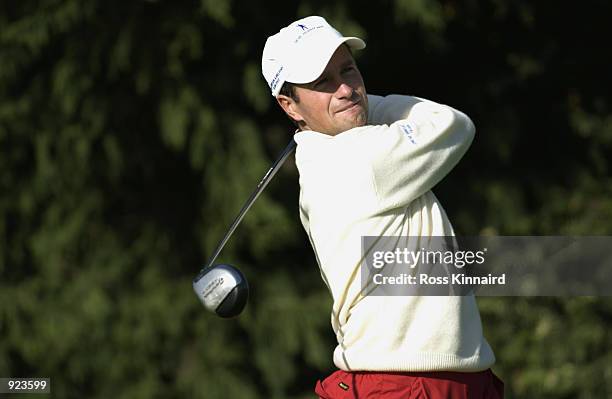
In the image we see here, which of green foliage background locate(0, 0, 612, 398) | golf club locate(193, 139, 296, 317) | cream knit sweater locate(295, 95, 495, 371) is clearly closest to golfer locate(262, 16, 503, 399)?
cream knit sweater locate(295, 95, 495, 371)

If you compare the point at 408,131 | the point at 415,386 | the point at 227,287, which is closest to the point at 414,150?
the point at 408,131

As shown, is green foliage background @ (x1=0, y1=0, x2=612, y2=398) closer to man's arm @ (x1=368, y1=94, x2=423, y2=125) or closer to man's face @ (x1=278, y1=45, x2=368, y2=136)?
man's arm @ (x1=368, y1=94, x2=423, y2=125)

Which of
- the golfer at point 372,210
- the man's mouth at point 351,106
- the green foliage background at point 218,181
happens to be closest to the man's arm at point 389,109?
the golfer at point 372,210

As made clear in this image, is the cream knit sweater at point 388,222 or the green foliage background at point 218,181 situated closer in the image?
the cream knit sweater at point 388,222

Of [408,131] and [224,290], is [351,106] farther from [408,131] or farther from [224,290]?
[224,290]

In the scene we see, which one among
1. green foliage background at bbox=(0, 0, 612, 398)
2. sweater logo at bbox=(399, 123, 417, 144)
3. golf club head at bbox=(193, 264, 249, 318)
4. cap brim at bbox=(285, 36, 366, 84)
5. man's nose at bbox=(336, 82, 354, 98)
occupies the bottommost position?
green foliage background at bbox=(0, 0, 612, 398)

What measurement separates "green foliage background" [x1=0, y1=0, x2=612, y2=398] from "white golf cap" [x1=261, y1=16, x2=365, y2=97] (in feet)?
9.65

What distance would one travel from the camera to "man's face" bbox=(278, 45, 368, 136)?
250 cm

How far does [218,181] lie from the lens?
575 cm

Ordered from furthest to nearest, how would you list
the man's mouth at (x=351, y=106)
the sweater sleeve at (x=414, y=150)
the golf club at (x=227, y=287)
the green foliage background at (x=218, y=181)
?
the green foliage background at (x=218, y=181), the golf club at (x=227, y=287), the man's mouth at (x=351, y=106), the sweater sleeve at (x=414, y=150)

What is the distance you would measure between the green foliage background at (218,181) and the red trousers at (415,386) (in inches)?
120

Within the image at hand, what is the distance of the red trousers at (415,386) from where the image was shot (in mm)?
2398

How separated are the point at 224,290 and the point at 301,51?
0.69 metres

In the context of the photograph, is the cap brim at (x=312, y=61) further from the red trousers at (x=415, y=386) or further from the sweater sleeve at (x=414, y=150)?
the red trousers at (x=415, y=386)
